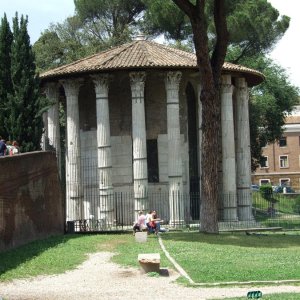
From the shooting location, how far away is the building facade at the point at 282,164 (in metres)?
64.7

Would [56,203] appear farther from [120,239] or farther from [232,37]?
[232,37]

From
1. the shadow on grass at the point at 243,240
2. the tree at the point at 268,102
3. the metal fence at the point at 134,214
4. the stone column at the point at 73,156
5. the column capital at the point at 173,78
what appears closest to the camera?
the shadow on grass at the point at 243,240

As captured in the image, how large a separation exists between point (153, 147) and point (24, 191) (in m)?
11.3

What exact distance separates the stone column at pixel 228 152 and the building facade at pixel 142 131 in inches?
1.5

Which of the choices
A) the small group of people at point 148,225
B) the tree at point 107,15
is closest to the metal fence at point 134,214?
the small group of people at point 148,225

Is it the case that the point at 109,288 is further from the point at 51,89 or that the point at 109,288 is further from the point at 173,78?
the point at 51,89

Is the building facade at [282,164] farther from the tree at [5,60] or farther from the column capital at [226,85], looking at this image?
the tree at [5,60]

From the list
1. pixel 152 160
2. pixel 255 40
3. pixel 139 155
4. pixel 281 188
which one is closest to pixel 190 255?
pixel 139 155

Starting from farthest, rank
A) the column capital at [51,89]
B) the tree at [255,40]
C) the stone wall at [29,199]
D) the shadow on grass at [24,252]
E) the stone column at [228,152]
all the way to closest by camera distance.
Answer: the tree at [255,40] → the column capital at [51,89] → the stone column at [228,152] → the stone wall at [29,199] → the shadow on grass at [24,252]

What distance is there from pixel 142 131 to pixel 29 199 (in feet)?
30.1

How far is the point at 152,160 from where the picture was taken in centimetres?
2862

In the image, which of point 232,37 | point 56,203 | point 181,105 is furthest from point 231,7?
point 56,203

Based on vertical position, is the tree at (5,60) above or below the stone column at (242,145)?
above

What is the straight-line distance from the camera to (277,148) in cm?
6519
